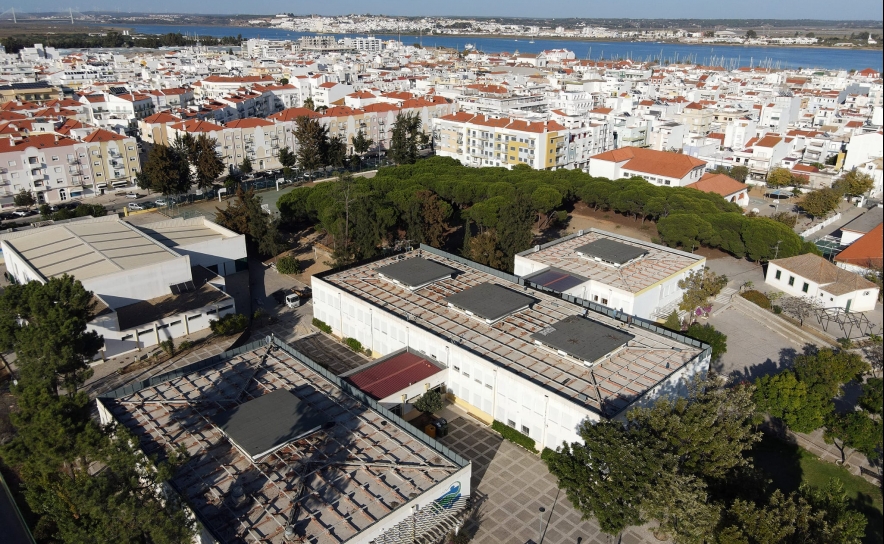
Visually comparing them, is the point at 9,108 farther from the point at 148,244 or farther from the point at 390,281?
the point at 390,281

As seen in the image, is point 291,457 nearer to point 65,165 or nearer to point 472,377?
point 472,377

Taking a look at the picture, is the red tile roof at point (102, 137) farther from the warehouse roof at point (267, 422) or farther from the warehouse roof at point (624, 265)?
the warehouse roof at point (267, 422)

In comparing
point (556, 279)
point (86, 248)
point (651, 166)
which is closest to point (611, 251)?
point (556, 279)

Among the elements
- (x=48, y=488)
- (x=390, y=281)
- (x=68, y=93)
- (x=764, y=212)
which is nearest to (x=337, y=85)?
(x=68, y=93)

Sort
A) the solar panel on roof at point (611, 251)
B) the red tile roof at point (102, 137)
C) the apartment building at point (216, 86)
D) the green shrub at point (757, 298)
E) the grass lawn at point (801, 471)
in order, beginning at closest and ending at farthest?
the grass lawn at point (801, 471) → the solar panel on roof at point (611, 251) → the green shrub at point (757, 298) → the red tile roof at point (102, 137) → the apartment building at point (216, 86)

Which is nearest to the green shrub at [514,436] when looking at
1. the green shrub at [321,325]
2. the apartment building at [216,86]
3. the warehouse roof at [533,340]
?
the warehouse roof at [533,340]

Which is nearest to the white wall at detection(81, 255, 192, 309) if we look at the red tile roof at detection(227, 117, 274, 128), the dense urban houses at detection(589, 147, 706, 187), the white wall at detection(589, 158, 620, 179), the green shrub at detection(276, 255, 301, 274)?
the green shrub at detection(276, 255, 301, 274)
